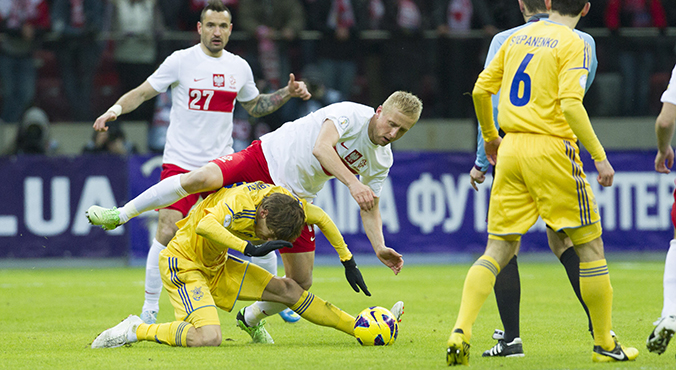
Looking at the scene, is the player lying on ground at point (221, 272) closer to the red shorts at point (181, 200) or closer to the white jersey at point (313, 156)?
the white jersey at point (313, 156)

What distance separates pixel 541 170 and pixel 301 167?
6.23 ft

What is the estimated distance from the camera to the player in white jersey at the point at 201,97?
6.84 m

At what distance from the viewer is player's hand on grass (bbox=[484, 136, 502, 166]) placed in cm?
488

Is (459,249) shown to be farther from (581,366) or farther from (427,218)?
(581,366)

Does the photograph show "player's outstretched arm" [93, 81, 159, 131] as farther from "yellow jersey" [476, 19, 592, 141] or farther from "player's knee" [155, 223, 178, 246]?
"yellow jersey" [476, 19, 592, 141]

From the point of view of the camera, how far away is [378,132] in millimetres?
5379

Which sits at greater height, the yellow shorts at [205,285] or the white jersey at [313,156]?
the white jersey at [313,156]

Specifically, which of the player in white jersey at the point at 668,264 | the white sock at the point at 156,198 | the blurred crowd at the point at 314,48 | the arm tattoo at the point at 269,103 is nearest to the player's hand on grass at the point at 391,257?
the white sock at the point at 156,198

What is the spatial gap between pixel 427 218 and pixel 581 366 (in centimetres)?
804

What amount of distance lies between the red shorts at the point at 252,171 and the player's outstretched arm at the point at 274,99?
0.79 meters

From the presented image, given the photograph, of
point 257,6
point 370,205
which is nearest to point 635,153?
point 257,6

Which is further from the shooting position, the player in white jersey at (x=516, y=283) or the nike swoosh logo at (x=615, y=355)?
the player in white jersey at (x=516, y=283)

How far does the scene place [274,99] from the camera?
275 inches

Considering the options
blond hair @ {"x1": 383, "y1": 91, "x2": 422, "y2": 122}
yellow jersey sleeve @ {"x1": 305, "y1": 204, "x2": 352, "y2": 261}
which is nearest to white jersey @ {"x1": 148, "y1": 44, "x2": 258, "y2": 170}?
yellow jersey sleeve @ {"x1": 305, "y1": 204, "x2": 352, "y2": 261}
